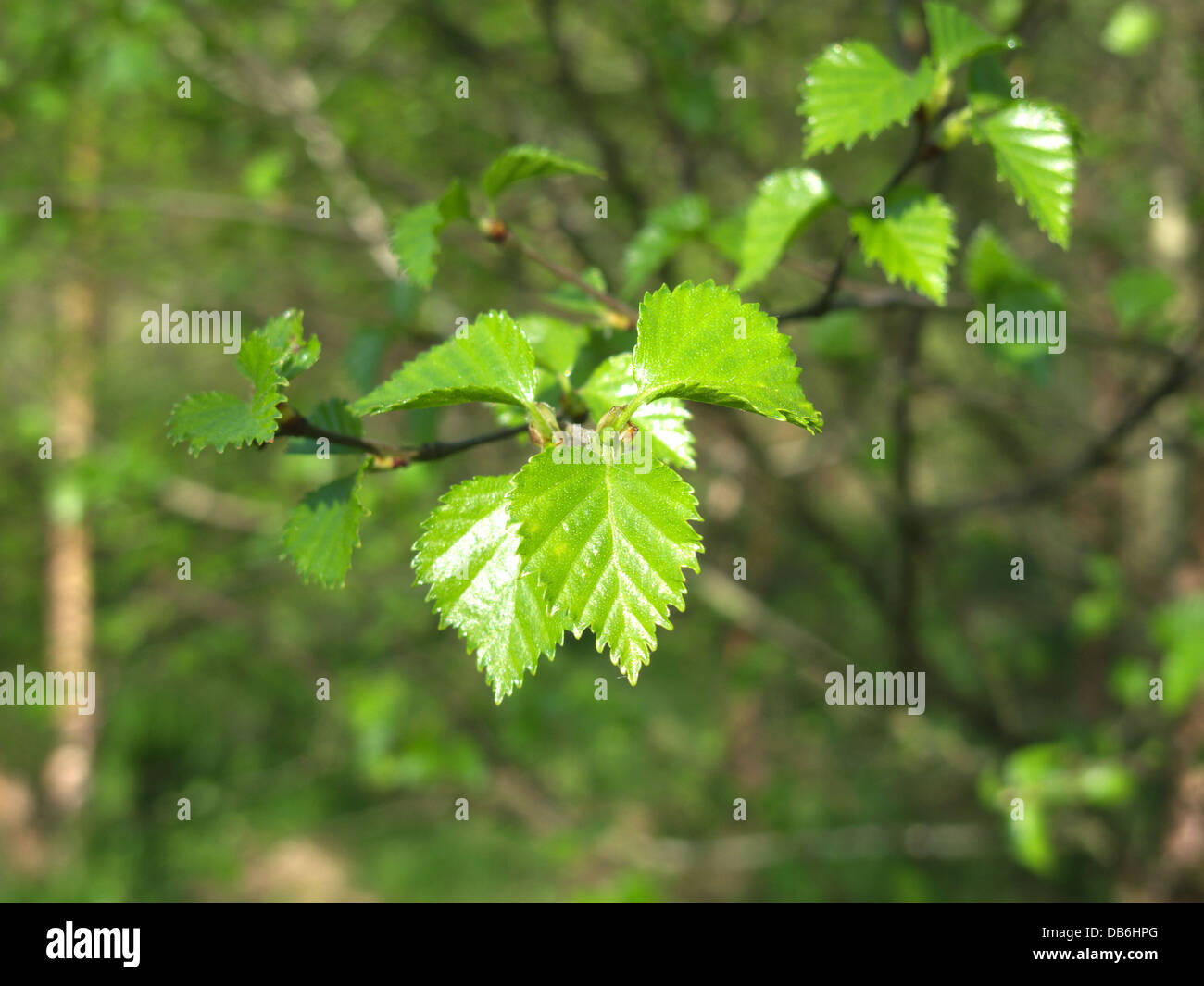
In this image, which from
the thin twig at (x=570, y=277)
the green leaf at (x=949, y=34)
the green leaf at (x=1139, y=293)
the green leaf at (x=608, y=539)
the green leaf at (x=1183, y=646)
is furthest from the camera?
the green leaf at (x=1183, y=646)

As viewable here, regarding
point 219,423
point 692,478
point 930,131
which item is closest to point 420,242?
point 219,423

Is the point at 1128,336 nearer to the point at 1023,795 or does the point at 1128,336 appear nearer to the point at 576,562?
the point at 1023,795

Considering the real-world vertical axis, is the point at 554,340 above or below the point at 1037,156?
below

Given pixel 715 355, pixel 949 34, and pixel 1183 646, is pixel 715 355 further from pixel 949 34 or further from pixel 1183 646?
pixel 1183 646

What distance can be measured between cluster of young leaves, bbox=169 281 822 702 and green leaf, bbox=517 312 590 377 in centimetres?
20

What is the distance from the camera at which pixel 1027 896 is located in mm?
4395

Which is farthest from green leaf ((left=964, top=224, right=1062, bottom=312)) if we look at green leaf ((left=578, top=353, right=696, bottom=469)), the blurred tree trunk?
the blurred tree trunk

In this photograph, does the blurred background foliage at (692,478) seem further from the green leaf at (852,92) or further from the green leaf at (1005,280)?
the green leaf at (852,92)

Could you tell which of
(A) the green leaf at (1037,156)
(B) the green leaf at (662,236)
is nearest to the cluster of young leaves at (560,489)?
(A) the green leaf at (1037,156)

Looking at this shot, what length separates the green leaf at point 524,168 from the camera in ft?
3.10

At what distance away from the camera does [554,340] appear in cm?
97

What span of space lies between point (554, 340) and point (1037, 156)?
575mm

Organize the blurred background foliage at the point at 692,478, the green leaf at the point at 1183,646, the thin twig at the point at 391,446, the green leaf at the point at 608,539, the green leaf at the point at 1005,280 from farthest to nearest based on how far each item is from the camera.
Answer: the blurred background foliage at the point at 692,478 → the green leaf at the point at 1183,646 → the green leaf at the point at 1005,280 → the thin twig at the point at 391,446 → the green leaf at the point at 608,539

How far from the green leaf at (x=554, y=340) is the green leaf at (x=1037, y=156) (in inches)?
19.7
